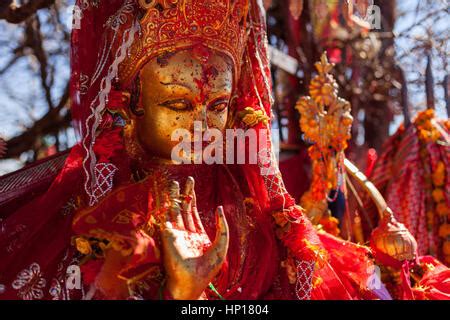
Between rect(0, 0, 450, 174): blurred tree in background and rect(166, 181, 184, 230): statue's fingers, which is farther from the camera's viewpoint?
rect(0, 0, 450, 174): blurred tree in background

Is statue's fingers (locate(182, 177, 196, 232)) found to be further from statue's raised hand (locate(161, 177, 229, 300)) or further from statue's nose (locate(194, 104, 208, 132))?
statue's nose (locate(194, 104, 208, 132))

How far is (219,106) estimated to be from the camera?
2.53 metres

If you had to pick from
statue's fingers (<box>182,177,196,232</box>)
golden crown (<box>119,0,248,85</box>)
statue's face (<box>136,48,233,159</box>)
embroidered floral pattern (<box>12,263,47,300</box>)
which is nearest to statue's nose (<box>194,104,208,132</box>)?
statue's face (<box>136,48,233,159</box>)

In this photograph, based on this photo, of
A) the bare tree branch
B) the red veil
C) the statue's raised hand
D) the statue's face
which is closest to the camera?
the statue's raised hand

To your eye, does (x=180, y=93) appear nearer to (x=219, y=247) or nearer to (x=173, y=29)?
(x=173, y=29)

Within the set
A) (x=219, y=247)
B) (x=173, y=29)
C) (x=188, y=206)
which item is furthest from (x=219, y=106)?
(x=219, y=247)

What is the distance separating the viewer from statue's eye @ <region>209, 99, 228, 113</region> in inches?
98.7

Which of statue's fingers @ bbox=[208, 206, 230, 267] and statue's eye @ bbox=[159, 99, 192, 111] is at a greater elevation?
statue's eye @ bbox=[159, 99, 192, 111]

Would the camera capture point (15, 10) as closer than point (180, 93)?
No

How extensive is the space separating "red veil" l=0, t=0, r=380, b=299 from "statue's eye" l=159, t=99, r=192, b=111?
0.18 meters

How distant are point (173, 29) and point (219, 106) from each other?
337 millimetres

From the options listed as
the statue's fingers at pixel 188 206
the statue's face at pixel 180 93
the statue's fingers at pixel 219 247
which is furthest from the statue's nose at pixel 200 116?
the statue's fingers at pixel 219 247

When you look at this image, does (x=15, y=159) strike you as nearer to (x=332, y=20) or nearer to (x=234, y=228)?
(x=234, y=228)

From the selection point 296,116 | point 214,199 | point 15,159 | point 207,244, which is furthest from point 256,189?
point 296,116
